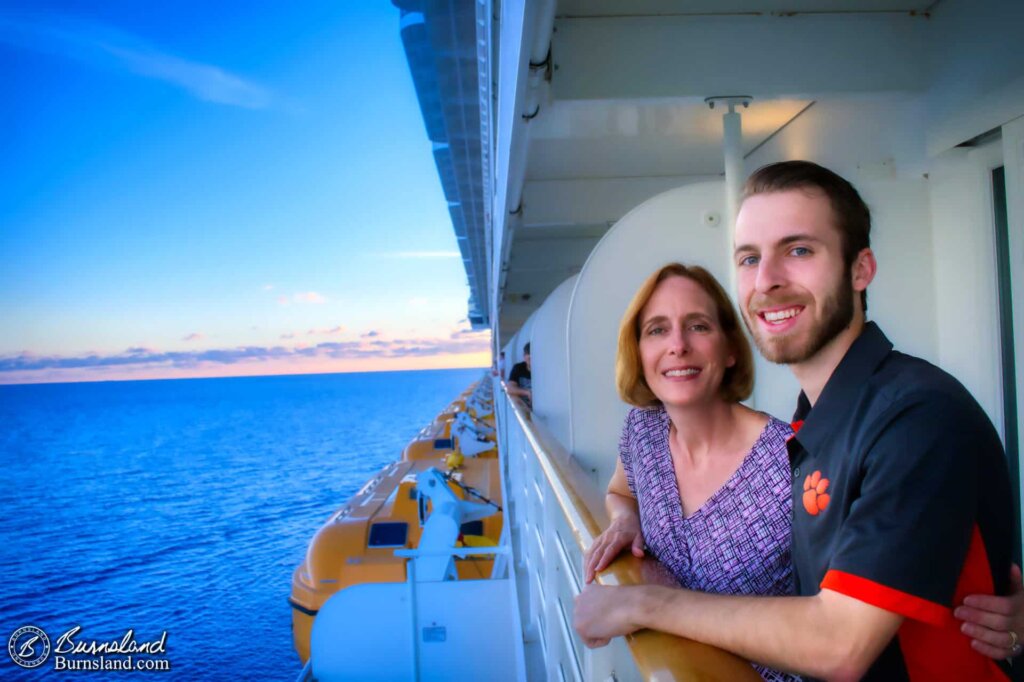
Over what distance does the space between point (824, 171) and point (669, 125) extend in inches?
78.6

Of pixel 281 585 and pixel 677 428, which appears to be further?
pixel 281 585

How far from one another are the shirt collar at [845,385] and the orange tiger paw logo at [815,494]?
3 centimetres

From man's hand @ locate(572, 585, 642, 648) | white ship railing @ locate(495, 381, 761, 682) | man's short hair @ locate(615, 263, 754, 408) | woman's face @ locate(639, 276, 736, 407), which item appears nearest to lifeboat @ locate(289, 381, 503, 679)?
white ship railing @ locate(495, 381, 761, 682)

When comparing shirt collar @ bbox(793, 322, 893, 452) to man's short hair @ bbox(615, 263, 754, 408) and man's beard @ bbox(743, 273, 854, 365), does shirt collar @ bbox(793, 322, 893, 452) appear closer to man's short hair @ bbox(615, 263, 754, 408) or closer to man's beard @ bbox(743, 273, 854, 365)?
man's beard @ bbox(743, 273, 854, 365)

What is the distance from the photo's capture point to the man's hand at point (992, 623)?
635mm

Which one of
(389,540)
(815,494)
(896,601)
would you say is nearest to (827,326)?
(815,494)

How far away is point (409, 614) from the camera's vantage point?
544 cm

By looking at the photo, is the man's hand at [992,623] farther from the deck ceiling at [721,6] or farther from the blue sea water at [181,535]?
the blue sea water at [181,535]

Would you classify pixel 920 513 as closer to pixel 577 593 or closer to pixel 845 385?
pixel 845 385

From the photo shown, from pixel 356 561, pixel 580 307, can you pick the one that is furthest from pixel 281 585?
pixel 580 307

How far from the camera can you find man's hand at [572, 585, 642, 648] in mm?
829

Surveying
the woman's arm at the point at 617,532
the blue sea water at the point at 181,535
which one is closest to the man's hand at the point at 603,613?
the woman's arm at the point at 617,532

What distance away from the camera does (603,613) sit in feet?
2.83

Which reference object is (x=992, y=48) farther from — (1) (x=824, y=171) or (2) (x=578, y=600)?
(2) (x=578, y=600)
